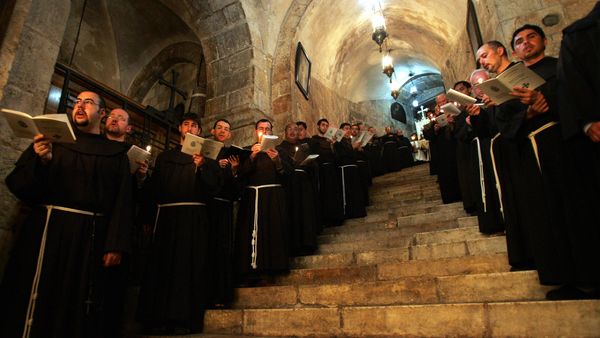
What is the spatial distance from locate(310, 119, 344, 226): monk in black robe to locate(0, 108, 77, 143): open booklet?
4.04 metres

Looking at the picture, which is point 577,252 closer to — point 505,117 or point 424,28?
point 505,117

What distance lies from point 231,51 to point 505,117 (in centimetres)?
596

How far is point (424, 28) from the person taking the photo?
10.2 m

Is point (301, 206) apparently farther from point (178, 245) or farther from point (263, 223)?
point (178, 245)

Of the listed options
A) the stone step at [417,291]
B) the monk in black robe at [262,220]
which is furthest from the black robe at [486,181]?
the monk in black robe at [262,220]

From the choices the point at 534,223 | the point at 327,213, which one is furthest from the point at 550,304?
the point at 327,213

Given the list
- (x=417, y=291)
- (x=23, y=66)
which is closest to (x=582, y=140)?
(x=417, y=291)

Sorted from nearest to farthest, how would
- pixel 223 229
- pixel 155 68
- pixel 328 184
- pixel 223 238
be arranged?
pixel 223 238 < pixel 223 229 < pixel 328 184 < pixel 155 68

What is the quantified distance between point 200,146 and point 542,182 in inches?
112

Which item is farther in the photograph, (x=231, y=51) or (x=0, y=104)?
(x=231, y=51)

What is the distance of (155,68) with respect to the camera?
10.8 m

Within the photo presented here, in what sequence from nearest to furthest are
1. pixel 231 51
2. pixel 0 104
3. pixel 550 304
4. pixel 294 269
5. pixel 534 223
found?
pixel 550 304, pixel 534 223, pixel 0 104, pixel 294 269, pixel 231 51

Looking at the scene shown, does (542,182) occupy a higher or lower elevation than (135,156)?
lower

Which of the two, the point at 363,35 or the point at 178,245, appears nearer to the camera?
the point at 178,245
